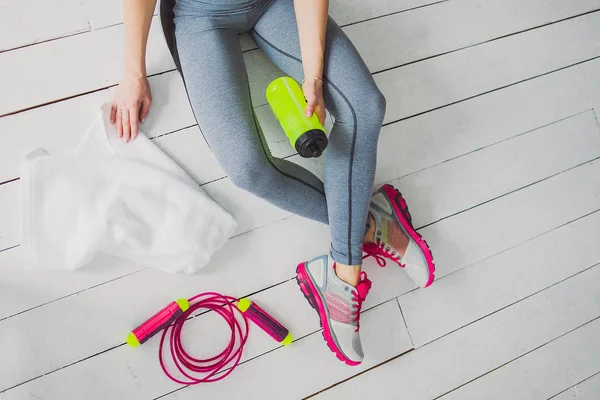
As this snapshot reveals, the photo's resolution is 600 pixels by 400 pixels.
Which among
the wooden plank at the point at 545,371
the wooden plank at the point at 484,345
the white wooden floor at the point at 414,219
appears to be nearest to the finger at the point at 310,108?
the white wooden floor at the point at 414,219

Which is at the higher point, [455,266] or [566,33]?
[566,33]

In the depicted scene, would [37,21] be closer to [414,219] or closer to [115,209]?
[115,209]

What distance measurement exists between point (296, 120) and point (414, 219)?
18.3 inches

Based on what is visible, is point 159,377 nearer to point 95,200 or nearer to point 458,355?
point 95,200

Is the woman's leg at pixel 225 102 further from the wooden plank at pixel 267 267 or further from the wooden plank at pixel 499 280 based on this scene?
the wooden plank at pixel 499 280

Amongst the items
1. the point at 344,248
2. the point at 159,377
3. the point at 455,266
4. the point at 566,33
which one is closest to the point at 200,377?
the point at 159,377

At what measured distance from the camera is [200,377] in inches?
42.8

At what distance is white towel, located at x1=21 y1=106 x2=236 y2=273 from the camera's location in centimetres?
102

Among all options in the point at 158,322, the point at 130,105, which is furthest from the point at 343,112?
the point at 158,322

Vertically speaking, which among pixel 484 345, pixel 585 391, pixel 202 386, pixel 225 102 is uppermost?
pixel 225 102

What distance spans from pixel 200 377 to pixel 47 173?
20.7 inches

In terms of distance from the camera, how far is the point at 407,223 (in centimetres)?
115

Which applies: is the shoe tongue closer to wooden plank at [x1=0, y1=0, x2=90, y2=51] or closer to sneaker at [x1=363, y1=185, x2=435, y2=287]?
sneaker at [x1=363, y1=185, x2=435, y2=287]

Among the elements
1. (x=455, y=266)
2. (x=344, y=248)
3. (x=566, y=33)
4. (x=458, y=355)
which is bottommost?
(x=458, y=355)
